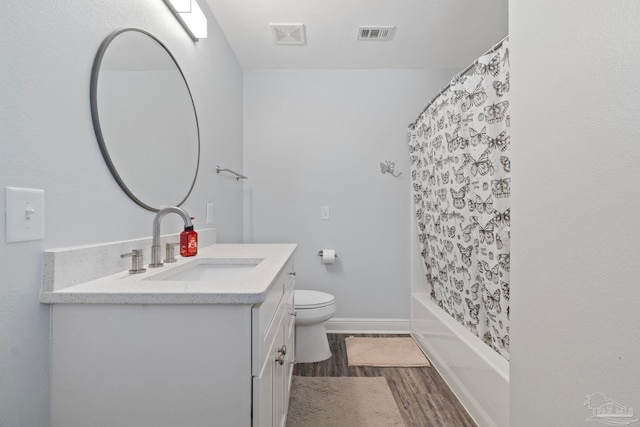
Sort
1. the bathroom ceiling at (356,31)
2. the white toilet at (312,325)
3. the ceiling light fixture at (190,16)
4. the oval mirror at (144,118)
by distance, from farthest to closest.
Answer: the white toilet at (312,325) < the bathroom ceiling at (356,31) < the ceiling light fixture at (190,16) < the oval mirror at (144,118)

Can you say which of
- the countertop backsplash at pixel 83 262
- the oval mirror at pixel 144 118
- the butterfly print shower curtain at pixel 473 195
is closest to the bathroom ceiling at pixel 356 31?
the butterfly print shower curtain at pixel 473 195

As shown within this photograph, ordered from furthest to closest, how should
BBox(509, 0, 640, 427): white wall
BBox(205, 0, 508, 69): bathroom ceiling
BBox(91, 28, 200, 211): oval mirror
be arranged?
BBox(205, 0, 508, 69): bathroom ceiling
BBox(91, 28, 200, 211): oval mirror
BBox(509, 0, 640, 427): white wall

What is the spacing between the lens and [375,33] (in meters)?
2.24

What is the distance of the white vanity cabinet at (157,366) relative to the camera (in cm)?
78

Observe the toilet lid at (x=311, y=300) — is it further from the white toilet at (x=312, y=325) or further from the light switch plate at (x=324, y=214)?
the light switch plate at (x=324, y=214)

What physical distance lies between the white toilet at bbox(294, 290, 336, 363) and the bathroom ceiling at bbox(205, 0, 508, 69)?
180cm

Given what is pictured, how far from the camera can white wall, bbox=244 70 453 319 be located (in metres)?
2.76

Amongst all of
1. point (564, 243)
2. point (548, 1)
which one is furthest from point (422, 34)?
point (564, 243)

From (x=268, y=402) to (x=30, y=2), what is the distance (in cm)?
120

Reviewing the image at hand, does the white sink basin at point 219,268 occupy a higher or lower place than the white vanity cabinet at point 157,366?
higher

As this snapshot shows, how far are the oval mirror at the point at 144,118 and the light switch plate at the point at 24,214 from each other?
0.95 ft

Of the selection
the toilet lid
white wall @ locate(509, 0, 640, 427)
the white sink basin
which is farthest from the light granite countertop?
the toilet lid

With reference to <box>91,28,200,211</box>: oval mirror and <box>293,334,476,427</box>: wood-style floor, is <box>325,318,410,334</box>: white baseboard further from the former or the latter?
<box>91,28,200,211</box>: oval mirror

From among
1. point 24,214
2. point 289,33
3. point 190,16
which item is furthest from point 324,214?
point 24,214
